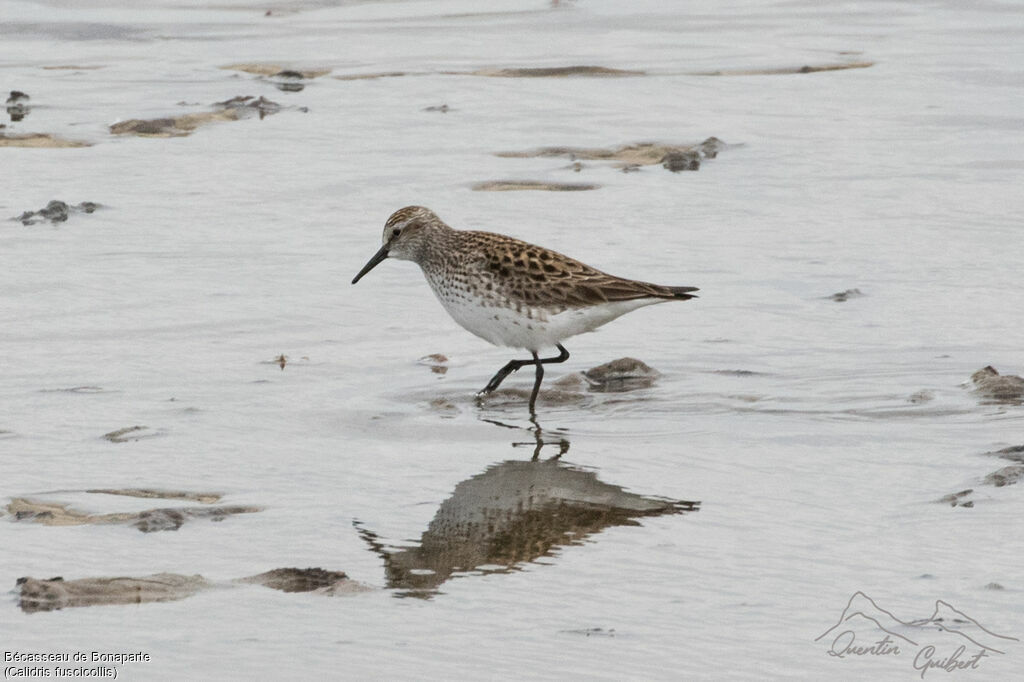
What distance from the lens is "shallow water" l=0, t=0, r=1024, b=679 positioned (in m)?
5.02

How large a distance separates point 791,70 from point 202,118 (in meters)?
5.14

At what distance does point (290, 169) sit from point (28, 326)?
11.8 ft

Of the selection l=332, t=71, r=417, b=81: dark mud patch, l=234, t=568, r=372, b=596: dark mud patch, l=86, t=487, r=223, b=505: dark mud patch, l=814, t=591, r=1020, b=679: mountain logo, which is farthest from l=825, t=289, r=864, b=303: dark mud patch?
l=332, t=71, r=417, b=81: dark mud patch

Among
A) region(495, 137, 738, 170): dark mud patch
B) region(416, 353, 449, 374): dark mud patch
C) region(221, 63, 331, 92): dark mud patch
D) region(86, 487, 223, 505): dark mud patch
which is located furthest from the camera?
region(221, 63, 331, 92): dark mud patch

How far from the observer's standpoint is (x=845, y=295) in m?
9.02

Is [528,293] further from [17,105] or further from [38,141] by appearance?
[17,105]

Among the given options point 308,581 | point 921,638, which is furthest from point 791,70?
point 921,638

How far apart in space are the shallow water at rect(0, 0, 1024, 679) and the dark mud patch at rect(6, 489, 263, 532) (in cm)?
6

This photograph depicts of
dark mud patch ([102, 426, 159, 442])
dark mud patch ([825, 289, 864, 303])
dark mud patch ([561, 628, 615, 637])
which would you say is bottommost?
dark mud patch ([102, 426, 159, 442])

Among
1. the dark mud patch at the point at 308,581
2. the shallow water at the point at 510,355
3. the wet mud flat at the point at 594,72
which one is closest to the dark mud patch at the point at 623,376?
the shallow water at the point at 510,355

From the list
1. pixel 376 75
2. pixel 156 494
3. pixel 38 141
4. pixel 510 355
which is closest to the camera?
pixel 156 494

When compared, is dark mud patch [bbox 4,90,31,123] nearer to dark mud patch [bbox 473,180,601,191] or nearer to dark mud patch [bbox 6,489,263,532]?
dark mud patch [bbox 473,180,601,191]

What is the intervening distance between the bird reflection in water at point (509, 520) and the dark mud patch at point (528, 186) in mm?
4889

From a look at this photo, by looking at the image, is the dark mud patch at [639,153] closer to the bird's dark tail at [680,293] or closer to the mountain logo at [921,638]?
the bird's dark tail at [680,293]
